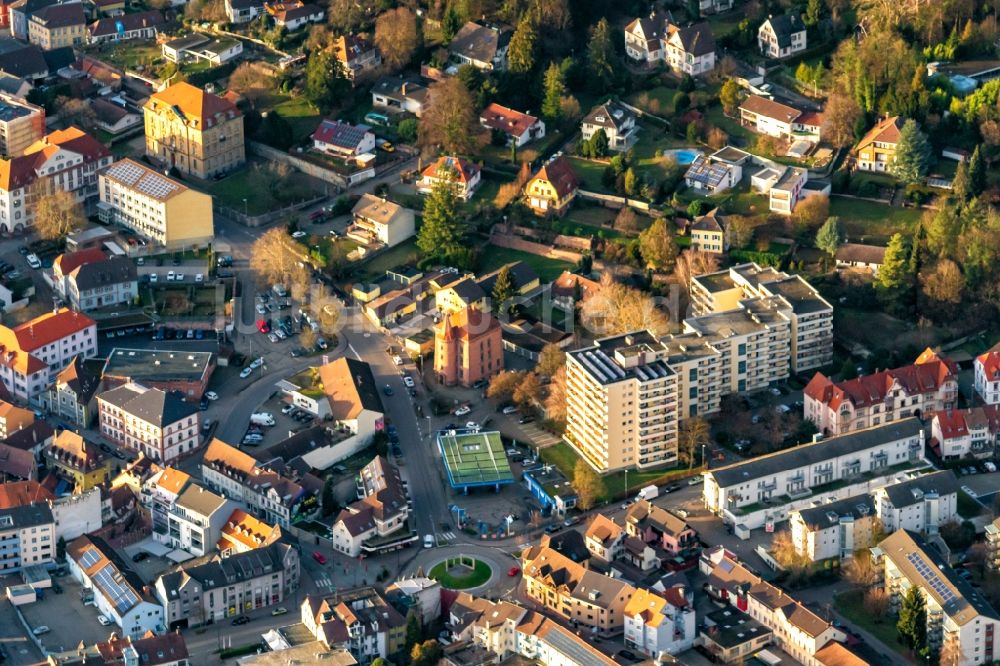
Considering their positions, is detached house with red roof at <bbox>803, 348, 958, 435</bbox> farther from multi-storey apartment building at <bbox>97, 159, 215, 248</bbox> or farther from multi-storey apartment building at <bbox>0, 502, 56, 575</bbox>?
multi-storey apartment building at <bbox>0, 502, 56, 575</bbox>

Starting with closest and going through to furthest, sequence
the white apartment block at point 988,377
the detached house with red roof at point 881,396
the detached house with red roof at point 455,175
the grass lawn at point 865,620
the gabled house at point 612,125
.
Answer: the grass lawn at point 865,620
the detached house with red roof at point 881,396
the white apartment block at point 988,377
the detached house with red roof at point 455,175
the gabled house at point 612,125

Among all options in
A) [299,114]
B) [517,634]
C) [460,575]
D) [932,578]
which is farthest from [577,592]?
[299,114]

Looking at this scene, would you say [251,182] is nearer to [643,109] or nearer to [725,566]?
[643,109]

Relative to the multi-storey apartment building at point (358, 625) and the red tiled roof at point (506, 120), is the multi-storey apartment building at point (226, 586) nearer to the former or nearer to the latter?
the multi-storey apartment building at point (358, 625)

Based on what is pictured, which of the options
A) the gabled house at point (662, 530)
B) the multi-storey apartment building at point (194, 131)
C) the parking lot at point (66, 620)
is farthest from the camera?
the multi-storey apartment building at point (194, 131)

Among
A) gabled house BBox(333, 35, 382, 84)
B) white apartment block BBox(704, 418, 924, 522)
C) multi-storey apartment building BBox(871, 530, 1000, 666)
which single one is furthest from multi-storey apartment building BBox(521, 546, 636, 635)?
gabled house BBox(333, 35, 382, 84)

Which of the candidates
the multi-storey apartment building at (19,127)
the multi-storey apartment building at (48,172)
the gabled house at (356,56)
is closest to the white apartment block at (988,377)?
the gabled house at (356,56)

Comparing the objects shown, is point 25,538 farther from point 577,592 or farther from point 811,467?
point 811,467
